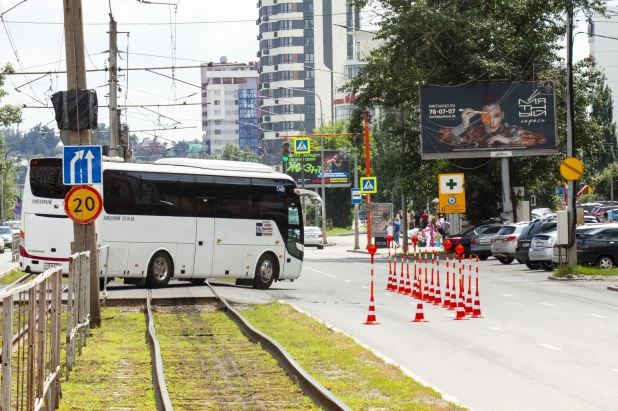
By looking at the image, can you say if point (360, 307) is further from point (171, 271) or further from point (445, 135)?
point (445, 135)

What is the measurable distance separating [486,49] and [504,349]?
39.2m

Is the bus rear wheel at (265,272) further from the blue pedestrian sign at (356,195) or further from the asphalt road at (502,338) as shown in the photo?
the blue pedestrian sign at (356,195)

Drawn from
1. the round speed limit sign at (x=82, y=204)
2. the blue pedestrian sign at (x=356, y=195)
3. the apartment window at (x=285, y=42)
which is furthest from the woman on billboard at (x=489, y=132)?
the apartment window at (x=285, y=42)

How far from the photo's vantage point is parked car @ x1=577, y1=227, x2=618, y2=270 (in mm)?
34875

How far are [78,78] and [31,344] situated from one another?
37.2ft

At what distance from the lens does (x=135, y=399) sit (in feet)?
38.1

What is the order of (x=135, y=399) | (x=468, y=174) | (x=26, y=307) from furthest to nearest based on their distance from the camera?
1. (x=468, y=174)
2. (x=135, y=399)
3. (x=26, y=307)

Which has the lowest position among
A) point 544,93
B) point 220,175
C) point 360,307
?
point 360,307

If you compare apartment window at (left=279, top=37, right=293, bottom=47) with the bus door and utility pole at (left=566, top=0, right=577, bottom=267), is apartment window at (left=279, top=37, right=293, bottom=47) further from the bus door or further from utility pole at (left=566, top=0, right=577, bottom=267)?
the bus door

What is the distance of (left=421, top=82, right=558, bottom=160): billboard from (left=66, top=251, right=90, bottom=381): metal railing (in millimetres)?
34827

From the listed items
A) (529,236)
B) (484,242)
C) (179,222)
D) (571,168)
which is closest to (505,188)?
(484,242)

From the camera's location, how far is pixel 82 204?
1856cm

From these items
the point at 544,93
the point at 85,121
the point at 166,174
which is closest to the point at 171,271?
the point at 166,174

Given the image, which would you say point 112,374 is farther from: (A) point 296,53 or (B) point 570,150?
(A) point 296,53
